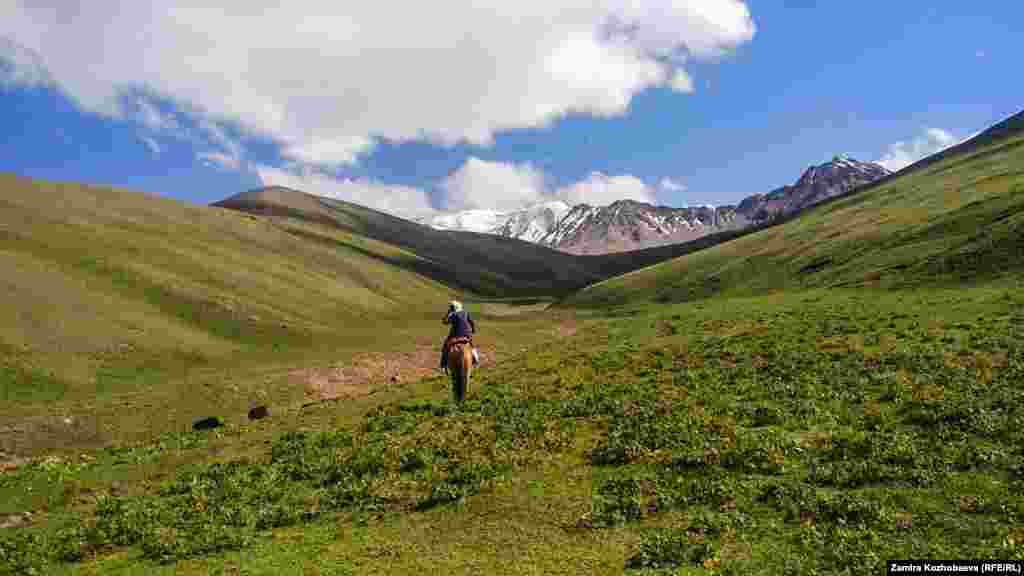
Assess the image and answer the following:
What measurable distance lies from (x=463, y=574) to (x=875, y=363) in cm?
2070

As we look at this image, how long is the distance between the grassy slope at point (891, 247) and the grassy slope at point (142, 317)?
1755 inches

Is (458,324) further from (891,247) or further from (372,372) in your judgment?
(891,247)

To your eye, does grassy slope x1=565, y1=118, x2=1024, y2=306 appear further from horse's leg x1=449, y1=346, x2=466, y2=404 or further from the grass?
horse's leg x1=449, y1=346, x2=466, y2=404

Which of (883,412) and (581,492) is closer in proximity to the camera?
(581,492)

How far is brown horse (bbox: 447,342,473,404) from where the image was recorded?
2642 centimetres

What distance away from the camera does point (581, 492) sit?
1524 centimetres

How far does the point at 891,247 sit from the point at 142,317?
7974 centimetres

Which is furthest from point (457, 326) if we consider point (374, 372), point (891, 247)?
point (891, 247)

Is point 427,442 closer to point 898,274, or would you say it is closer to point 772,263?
point 898,274

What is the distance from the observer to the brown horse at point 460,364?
2642cm

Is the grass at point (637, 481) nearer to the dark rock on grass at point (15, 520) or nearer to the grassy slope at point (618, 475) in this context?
the grassy slope at point (618, 475)

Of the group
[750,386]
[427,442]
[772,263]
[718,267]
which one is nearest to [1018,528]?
[750,386]

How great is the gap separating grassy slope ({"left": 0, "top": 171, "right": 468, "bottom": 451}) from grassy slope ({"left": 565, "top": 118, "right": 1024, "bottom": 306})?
4457 centimetres

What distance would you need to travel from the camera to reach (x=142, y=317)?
57562 mm
